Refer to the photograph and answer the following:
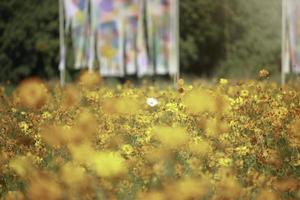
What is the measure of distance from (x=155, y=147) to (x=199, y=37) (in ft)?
56.5

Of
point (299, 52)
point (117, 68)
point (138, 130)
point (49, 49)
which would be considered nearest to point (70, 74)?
point (49, 49)

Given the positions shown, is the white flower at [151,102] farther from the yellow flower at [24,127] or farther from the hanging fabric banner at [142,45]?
the hanging fabric banner at [142,45]

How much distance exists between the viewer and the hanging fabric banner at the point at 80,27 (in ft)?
40.7

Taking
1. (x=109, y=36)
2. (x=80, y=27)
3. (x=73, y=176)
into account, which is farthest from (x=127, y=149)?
(x=109, y=36)

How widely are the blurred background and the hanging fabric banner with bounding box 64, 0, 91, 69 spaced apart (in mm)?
6099

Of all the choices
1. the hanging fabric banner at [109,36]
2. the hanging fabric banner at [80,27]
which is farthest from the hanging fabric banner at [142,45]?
the hanging fabric banner at [80,27]

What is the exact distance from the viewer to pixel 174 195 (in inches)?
127

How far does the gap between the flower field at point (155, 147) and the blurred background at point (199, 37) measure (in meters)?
13.8

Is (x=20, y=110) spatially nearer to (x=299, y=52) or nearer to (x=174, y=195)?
(x=174, y=195)

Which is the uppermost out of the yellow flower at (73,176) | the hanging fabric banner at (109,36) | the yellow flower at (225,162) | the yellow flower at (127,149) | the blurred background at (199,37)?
the yellow flower at (73,176)

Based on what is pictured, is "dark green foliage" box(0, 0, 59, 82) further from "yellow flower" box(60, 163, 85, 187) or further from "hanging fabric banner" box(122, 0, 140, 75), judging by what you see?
"yellow flower" box(60, 163, 85, 187)

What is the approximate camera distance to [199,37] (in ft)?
69.8

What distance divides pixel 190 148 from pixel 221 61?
16.9 meters

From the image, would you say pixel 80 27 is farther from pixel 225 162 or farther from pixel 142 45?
pixel 225 162
